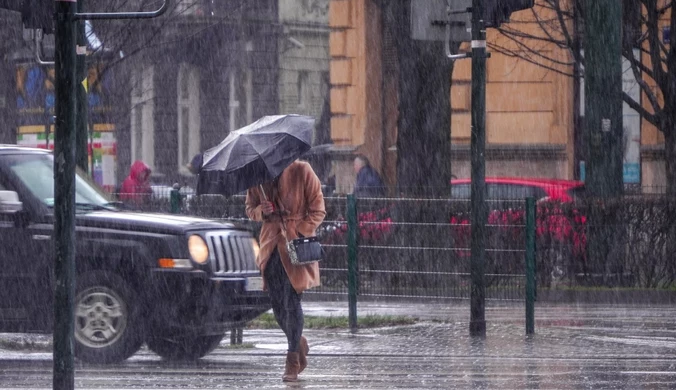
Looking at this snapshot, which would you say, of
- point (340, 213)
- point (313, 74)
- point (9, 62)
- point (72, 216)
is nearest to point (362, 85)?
point (9, 62)

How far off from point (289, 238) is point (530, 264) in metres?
3.93

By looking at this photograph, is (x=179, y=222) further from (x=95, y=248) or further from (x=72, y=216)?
(x=72, y=216)

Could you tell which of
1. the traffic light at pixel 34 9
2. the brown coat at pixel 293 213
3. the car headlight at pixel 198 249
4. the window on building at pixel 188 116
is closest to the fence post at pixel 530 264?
the car headlight at pixel 198 249

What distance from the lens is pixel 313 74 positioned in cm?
4903

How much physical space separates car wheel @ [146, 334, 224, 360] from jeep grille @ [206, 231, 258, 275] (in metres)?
0.62

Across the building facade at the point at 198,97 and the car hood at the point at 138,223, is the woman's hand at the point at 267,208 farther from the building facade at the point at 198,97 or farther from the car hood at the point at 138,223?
the building facade at the point at 198,97

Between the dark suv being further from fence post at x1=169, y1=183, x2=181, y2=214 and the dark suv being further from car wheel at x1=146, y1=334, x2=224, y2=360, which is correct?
fence post at x1=169, y1=183, x2=181, y2=214

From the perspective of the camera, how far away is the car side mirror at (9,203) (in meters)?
11.4

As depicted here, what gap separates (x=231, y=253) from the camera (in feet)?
38.4

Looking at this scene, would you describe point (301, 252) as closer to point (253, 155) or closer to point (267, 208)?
point (267, 208)

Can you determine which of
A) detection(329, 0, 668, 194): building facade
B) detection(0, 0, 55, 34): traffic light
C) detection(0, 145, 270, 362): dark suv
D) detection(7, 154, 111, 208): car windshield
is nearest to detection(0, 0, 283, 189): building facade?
detection(329, 0, 668, 194): building facade

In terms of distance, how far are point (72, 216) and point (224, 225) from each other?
5282mm

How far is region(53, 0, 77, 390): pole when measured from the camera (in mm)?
6527

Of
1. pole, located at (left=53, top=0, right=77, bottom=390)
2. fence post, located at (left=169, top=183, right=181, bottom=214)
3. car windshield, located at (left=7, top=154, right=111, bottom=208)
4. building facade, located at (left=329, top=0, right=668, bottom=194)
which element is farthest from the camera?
building facade, located at (left=329, top=0, right=668, bottom=194)
